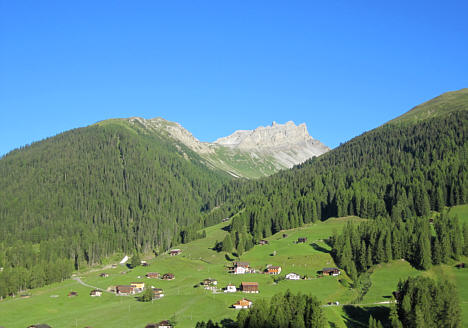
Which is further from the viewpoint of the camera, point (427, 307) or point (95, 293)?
point (95, 293)

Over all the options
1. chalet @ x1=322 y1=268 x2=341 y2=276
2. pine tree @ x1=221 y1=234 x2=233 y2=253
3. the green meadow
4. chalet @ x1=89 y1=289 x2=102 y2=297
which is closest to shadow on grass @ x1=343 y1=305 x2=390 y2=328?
the green meadow

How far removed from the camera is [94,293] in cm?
13762

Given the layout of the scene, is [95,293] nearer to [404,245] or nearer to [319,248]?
[319,248]

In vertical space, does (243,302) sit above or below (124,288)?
below

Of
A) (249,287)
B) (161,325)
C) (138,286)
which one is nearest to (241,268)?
(249,287)

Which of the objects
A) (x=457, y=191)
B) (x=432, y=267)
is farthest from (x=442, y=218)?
(x=457, y=191)

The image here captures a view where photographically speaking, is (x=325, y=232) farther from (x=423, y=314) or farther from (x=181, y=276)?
(x=423, y=314)

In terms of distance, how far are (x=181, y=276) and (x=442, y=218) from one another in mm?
89808

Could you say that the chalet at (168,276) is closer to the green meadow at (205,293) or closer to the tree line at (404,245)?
the green meadow at (205,293)

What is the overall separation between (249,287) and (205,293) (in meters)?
12.1

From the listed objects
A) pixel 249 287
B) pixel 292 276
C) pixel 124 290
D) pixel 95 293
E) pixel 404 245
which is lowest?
pixel 95 293

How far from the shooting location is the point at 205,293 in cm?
12300

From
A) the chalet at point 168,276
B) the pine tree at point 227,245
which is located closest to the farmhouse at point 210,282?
the chalet at point 168,276

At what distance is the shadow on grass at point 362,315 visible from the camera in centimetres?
9745
